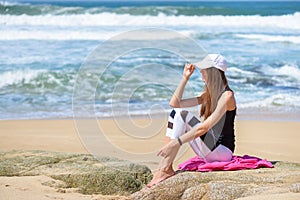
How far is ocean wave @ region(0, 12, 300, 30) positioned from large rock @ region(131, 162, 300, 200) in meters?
23.6

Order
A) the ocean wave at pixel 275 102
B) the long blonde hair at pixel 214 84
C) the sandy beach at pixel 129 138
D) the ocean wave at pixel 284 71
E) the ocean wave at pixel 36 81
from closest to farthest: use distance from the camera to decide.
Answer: the long blonde hair at pixel 214 84, the sandy beach at pixel 129 138, the ocean wave at pixel 275 102, the ocean wave at pixel 36 81, the ocean wave at pixel 284 71

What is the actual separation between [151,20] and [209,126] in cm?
2622

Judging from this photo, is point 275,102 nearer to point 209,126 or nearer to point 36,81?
point 36,81

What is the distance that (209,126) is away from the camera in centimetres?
539

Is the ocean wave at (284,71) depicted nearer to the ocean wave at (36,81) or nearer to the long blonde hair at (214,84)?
the ocean wave at (36,81)

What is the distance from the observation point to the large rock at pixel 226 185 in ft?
16.0

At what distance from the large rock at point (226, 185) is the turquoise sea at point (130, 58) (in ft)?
18.7

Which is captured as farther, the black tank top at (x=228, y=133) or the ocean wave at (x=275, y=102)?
the ocean wave at (x=275, y=102)

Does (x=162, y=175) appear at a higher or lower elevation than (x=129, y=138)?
higher

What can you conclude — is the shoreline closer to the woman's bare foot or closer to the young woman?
the young woman

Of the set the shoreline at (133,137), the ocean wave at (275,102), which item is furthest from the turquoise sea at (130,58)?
the shoreline at (133,137)

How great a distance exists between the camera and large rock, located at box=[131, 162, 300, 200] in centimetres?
486

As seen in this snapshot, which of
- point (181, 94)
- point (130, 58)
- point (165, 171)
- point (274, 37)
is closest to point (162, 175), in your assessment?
point (165, 171)

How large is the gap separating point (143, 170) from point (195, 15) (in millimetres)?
27221
